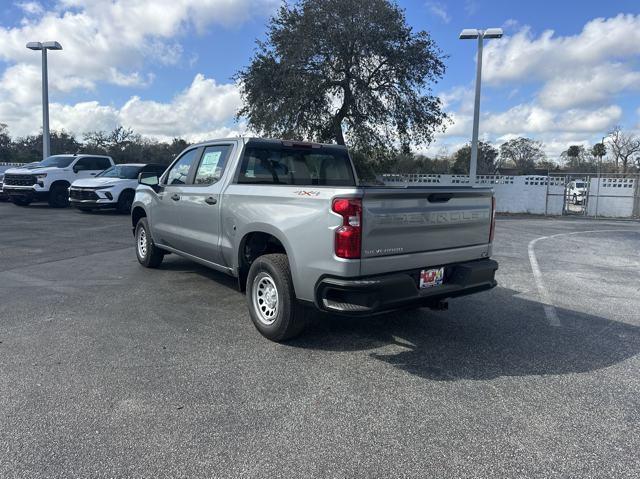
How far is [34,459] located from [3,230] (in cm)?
1141

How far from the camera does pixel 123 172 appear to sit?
56.2 feet

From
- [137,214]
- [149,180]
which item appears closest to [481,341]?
[149,180]

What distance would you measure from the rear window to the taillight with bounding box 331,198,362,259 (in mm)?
1912

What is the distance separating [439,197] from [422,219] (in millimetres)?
291

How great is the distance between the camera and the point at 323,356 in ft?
14.2

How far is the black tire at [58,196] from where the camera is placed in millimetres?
17906

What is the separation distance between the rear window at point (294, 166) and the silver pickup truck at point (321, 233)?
1 cm

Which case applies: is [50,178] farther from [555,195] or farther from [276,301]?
[555,195]

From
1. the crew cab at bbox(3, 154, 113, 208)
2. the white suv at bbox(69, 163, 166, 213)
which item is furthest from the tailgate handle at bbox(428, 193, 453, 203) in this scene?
the crew cab at bbox(3, 154, 113, 208)

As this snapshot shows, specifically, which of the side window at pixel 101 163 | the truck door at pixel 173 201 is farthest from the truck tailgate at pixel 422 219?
the side window at pixel 101 163

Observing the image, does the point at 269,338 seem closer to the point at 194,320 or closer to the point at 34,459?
the point at 194,320

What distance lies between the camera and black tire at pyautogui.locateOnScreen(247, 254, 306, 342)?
435 cm

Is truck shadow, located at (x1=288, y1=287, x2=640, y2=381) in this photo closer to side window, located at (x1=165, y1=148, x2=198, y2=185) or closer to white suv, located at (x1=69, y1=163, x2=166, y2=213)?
side window, located at (x1=165, y1=148, x2=198, y2=185)

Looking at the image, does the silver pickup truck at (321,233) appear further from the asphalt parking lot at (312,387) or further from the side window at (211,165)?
the asphalt parking lot at (312,387)
